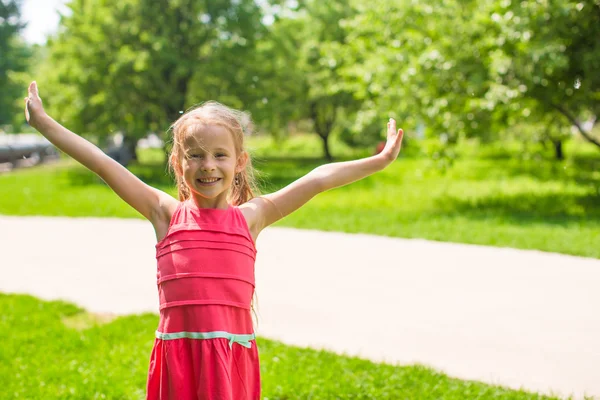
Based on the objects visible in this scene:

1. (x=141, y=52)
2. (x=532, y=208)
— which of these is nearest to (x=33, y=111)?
(x=532, y=208)

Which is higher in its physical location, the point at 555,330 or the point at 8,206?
the point at 8,206

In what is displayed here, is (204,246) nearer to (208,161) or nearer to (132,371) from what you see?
(208,161)

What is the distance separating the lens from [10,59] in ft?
109

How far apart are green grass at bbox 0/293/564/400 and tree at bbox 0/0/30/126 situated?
3071 centimetres

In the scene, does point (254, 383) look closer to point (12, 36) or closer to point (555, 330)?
point (555, 330)

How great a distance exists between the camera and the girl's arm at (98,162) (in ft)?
7.45

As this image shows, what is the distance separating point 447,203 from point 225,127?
9.94 m

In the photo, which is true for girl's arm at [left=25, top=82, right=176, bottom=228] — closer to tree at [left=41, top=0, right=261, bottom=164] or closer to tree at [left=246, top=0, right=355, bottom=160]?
tree at [left=41, top=0, right=261, bottom=164]

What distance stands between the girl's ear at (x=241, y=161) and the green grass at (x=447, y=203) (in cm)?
28

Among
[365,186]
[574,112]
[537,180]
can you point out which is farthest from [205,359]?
[537,180]

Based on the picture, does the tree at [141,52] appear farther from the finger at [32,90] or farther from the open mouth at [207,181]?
the open mouth at [207,181]

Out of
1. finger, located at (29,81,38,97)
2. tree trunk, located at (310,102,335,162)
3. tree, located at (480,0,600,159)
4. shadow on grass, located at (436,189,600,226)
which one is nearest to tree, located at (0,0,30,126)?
tree trunk, located at (310,102,335,162)

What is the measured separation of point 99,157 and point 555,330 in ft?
11.7

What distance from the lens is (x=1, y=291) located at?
20.3ft
